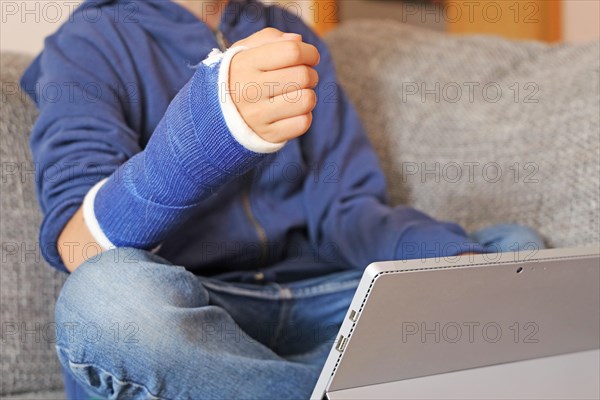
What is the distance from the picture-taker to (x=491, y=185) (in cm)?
103

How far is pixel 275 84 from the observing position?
A: 1.86ft

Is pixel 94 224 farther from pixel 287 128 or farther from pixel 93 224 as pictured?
pixel 287 128

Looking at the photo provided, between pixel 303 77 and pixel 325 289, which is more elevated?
pixel 303 77

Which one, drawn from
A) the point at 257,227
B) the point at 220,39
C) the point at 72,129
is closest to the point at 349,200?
the point at 257,227

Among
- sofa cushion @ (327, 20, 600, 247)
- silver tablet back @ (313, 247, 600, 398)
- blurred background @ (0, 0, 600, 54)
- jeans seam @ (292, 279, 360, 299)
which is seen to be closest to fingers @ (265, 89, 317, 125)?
silver tablet back @ (313, 247, 600, 398)

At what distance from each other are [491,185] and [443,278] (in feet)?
1.59

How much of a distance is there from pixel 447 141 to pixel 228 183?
0.40m

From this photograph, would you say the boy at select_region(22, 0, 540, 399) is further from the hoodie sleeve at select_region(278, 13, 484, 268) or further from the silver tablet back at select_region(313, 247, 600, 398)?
the silver tablet back at select_region(313, 247, 600, 398)

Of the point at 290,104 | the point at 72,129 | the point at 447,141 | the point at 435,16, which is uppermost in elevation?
the point at 290,104

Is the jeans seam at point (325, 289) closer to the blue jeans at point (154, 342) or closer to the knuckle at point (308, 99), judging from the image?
the blue jeans at point (154, 342)

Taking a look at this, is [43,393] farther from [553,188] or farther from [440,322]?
[553,188]

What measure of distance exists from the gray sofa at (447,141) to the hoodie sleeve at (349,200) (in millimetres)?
50

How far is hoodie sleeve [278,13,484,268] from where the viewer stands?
885 mm

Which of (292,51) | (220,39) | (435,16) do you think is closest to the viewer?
(292,51)
